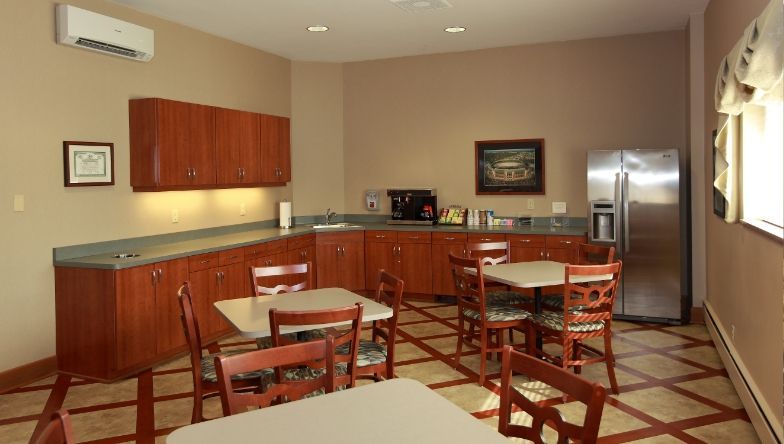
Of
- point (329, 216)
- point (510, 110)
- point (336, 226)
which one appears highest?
point (510, 110)

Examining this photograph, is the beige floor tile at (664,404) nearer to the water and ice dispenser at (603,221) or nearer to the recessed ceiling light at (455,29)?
the water and ice dispenser at (603,221)

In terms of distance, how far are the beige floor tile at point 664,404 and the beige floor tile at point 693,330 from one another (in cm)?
167

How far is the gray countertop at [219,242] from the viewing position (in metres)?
4.89

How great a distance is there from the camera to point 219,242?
6.08 metres

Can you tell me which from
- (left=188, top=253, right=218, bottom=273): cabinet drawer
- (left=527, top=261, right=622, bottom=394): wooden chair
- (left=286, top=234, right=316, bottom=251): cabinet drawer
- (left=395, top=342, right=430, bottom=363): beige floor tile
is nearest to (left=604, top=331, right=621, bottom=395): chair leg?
(left=527, top=261, right=622, bottom=394): wooden chair

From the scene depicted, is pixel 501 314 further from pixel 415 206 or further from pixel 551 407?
pixel 415 206

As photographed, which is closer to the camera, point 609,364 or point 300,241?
point 609,364

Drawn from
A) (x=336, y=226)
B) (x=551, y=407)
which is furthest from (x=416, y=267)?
(x=551, y=407)

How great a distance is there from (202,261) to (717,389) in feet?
13.8

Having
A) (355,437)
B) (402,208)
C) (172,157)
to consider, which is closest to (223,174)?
(172,157)

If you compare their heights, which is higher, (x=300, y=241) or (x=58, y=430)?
(x=300, y=241)

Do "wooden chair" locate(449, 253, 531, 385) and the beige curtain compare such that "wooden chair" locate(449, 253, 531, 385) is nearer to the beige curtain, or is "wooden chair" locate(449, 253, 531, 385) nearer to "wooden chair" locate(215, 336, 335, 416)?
the beige curtain

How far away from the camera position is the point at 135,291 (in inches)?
193

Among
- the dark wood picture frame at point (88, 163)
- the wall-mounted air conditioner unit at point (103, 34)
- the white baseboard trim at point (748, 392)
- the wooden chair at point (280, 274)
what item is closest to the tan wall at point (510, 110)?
the white baseboard trim at point (748, 392)
